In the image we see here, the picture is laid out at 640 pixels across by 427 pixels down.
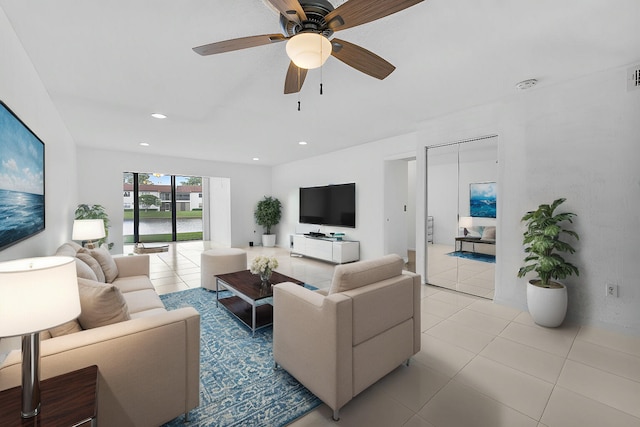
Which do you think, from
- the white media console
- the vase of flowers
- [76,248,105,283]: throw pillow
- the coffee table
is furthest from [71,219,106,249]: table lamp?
the white media console

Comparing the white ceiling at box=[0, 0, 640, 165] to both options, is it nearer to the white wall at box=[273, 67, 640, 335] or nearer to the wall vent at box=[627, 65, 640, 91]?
the wall vent at box=[627, 65, 640, 91]

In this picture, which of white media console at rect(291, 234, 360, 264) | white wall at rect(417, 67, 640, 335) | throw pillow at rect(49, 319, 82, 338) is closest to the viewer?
throw pillow at rect(49, 319, 82, 338)

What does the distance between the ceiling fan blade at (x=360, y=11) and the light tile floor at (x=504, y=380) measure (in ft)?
7.65

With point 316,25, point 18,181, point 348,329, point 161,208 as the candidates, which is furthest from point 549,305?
point 161,208

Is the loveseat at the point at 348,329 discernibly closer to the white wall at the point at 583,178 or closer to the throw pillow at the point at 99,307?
the throw pillow at the point at 99,307

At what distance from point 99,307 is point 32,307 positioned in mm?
682

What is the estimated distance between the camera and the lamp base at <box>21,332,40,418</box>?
0.98 metres

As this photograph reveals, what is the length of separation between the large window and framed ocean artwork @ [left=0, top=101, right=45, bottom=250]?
20.0 ft

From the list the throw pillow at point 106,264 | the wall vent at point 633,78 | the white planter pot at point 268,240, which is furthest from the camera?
the white planter pot at point 268,240

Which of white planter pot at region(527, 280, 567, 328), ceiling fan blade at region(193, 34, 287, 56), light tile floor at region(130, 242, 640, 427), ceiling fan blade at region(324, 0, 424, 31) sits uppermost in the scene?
ceiling fan blade at region(324, 0, 424, 31)

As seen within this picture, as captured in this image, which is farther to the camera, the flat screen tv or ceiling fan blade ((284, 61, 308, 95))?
the flat screen tv

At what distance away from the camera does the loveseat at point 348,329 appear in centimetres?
169

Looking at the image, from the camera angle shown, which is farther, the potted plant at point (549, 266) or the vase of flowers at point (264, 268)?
the vase of flowers at point (264, 268)

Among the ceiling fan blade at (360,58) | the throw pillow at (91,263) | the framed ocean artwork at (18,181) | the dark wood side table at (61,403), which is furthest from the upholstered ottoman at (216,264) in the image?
the ceiling fan blade at (360,58)
